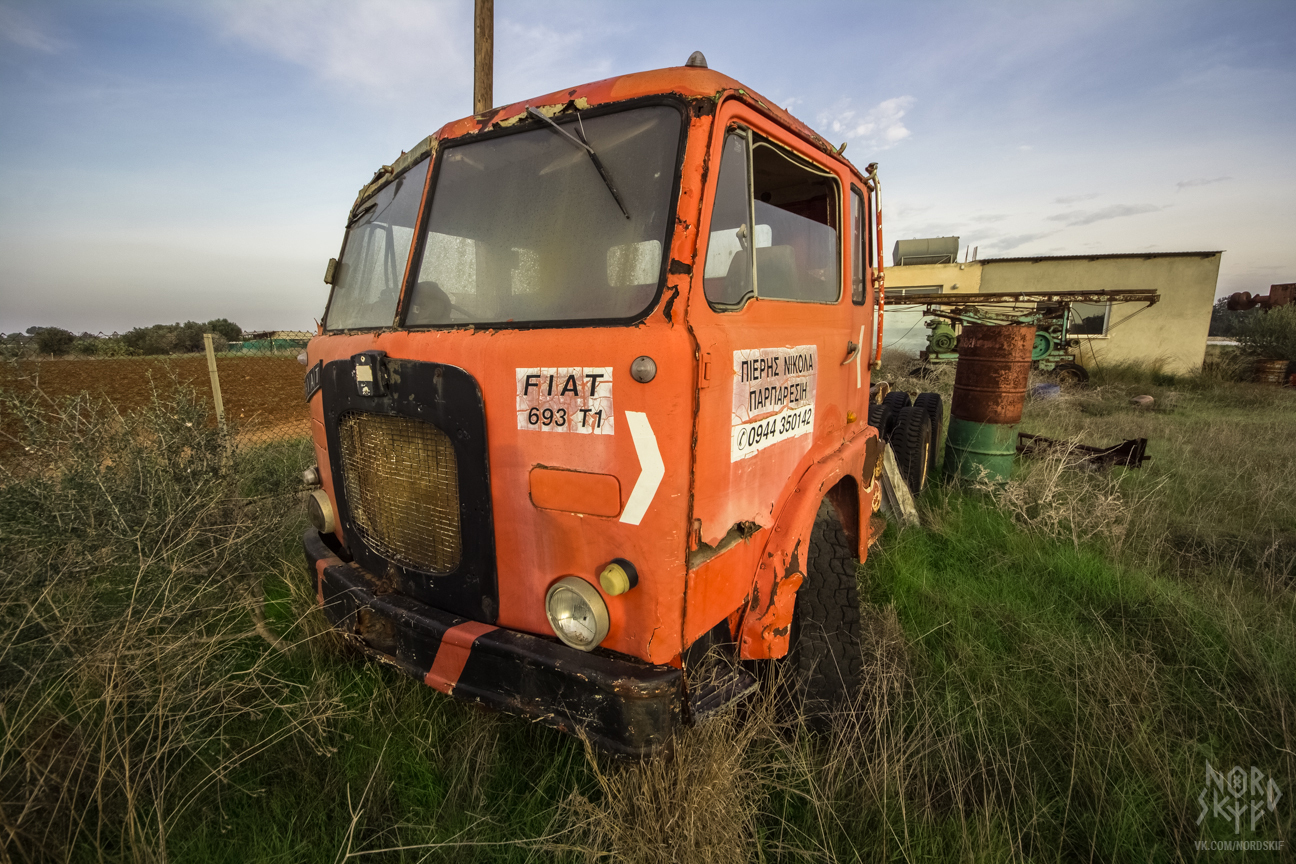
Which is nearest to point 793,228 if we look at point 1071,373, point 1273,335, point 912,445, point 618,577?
point 618,577

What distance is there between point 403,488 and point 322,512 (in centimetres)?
74

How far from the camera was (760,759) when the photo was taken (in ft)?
6.94

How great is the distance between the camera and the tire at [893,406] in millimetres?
5617

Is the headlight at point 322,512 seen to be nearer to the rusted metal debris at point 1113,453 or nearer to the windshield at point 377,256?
the windshield at point 377,256

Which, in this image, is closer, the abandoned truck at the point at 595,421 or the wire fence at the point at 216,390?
the abandoned truck at the point at 595,421

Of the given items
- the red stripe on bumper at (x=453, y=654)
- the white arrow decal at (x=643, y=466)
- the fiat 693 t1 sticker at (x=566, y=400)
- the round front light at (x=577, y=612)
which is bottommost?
the red stripe on bumper at (x=453, y=654)

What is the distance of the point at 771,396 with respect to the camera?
6.49ft

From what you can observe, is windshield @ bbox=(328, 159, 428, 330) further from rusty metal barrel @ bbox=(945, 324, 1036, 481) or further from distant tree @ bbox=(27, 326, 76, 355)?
distant tree @ bbox=(27, 326, 76, 355)

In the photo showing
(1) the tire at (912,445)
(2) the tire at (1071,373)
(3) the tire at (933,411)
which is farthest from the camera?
(2) the tire at (1071,373)

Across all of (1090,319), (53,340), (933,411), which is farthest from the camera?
(53,340)

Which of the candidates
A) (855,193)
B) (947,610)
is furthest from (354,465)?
(947,610)

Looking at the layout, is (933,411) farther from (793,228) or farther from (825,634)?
(825,634)
